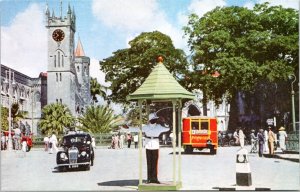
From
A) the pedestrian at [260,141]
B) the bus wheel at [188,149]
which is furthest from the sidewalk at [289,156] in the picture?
the bus wheel at [188,149]

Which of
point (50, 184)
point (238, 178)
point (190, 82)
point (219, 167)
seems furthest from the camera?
point (190, 82)

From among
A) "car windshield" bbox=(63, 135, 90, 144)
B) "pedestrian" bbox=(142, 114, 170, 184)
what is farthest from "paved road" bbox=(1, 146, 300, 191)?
"car windshield" bbox=(63, 135, 90, 144)

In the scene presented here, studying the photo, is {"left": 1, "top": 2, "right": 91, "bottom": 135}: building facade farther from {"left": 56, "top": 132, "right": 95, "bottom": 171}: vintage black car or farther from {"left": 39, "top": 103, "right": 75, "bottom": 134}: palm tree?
{"left": 56, "top": 132, "right": 95, "bottom": 171}: vintage black car

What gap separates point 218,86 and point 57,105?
26.0 m

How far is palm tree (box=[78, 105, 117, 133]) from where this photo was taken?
39531 millimetres

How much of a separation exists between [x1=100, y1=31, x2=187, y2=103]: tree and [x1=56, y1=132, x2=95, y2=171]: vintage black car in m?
7.65

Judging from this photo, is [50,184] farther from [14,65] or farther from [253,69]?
[253,69]

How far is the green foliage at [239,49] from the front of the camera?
24097 millimetres

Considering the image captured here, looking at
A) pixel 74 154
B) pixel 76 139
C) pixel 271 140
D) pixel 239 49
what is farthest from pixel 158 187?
pixel 239 49

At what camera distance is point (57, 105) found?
167 feet

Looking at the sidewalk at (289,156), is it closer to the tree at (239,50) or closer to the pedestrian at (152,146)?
the tree at (239,50)

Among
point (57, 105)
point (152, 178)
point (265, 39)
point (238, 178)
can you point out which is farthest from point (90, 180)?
point (57, 105)

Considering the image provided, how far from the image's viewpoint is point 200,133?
80.7ft

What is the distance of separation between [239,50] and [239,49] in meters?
0.13
